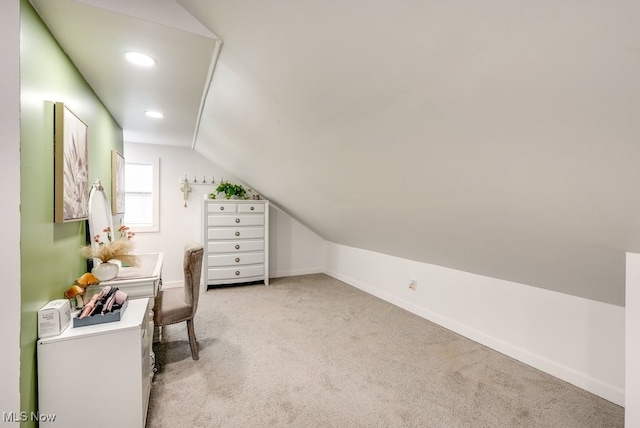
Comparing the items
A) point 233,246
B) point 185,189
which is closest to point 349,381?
point 233,246

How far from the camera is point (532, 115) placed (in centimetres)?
106

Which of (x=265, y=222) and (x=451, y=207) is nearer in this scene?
(x=451, y=207)

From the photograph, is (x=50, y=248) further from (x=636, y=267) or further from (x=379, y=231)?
(x=636, y=267)

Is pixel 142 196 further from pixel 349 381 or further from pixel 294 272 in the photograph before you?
pixel 349 381

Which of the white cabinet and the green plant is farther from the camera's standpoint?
the green plant

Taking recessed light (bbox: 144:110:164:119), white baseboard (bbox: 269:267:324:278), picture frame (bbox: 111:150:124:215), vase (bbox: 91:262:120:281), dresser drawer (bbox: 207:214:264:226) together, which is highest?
recessed light (bbox: 144:110:164:119)

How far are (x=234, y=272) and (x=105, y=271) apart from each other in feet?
8.36

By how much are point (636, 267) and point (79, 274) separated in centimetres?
331

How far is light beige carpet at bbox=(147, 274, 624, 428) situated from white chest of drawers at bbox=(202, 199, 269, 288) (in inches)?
46.5

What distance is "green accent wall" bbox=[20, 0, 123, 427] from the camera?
4.18ft

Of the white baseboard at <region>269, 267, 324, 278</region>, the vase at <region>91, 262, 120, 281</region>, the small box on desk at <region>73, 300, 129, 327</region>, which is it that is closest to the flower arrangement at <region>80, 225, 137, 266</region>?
the vase at <region>91, 262, 120, 281</region>

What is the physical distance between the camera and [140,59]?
5.92ft

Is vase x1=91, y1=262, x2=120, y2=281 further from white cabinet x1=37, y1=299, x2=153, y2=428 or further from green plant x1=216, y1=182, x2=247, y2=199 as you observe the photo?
green plant x1=216, y1=182, x2=247, y2=199

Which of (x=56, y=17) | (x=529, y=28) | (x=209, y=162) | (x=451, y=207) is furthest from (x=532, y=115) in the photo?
(x=209, y=162)
